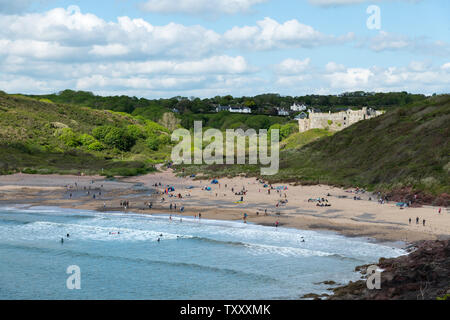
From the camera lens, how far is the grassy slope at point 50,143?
98.4 metres

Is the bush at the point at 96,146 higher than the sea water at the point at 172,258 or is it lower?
higher

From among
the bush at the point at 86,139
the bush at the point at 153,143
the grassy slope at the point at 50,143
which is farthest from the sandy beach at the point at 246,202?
the bush at the point at 153,143

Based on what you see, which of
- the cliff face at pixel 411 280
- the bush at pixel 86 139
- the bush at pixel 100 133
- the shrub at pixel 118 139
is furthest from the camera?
the bush at pixel 100 133

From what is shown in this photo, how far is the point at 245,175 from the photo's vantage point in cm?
8581

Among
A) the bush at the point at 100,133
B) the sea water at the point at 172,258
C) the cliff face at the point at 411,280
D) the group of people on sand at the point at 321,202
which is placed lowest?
the sea water at the point at 172,258

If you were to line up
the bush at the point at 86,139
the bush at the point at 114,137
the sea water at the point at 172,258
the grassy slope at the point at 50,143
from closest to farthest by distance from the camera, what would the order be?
the sea water at the point at 172,258, the grassy slope at the point at 50,143, the bush at the point at 86,139, the bush at the point at 114,137

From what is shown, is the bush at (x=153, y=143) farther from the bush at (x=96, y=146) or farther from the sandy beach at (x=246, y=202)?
the sandy beach at (x=246, y=202)

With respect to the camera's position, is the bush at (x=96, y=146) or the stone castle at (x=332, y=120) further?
the bush at (x=96, y=146)

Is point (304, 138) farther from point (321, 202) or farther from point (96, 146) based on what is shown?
point (321, 202)

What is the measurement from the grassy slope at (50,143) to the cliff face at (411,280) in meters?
70.2

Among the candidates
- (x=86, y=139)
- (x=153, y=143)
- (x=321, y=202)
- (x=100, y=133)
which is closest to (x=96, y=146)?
(x=86, y=139)

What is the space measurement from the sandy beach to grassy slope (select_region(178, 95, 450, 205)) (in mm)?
4371

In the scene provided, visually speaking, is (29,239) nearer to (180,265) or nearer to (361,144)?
(180,265)
